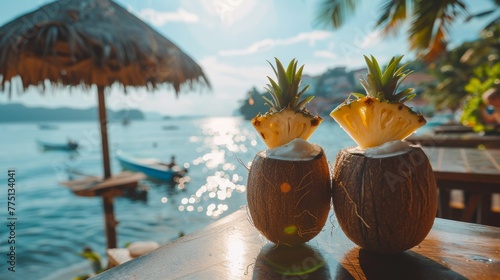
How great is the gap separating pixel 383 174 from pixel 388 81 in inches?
11.5

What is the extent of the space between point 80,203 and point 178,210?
5787 mm

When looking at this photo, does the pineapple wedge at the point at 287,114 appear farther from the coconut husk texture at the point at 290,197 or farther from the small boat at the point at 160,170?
the small boat at the point at 160,170

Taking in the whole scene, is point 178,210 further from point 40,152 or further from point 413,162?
point 40,152

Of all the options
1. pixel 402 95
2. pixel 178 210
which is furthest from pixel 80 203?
pixel 402 95

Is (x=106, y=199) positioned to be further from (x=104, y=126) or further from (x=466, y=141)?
(x=466, y=141)

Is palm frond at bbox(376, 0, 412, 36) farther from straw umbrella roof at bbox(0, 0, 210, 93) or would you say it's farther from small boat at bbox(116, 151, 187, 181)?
small boat at bbox(116, 151, 187, 181)

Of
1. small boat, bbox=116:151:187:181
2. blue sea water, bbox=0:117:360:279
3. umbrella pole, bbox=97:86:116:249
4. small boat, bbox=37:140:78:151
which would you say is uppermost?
umbrella pole, bbox=97:86:116:249

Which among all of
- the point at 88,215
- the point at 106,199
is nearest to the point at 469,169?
the point at 106,199

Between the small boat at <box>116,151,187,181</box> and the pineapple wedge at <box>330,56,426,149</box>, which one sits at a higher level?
the pineapple wedge at <box>330,56,426,149</box>

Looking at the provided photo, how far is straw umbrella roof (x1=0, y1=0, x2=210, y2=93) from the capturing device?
3541 mm

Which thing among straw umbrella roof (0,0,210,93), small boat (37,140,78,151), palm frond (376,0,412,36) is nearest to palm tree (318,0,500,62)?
palm frond (376,0,412,36)

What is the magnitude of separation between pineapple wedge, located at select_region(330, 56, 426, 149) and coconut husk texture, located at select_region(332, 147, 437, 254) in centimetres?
8

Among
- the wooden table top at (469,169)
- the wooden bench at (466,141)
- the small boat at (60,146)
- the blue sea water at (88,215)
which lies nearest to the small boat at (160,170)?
the blue sea water at (88,215)

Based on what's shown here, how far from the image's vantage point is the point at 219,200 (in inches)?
627
